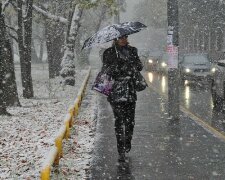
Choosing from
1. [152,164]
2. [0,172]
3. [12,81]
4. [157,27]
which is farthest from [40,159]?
[157,27]

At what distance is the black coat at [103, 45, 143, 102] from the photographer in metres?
8.97

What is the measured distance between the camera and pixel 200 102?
18.0 m

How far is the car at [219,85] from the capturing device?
14.9 m

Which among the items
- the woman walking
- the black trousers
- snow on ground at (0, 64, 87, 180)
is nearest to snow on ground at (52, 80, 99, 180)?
snow on ground at (0, 64, 87, 180)

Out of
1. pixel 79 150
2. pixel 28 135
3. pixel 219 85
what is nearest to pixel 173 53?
pixel 219 85

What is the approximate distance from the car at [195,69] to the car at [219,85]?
10.2 metres

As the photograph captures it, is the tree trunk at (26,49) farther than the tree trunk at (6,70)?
Yes

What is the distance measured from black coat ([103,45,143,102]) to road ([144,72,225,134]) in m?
3.43

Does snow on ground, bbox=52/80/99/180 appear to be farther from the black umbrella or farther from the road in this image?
the road

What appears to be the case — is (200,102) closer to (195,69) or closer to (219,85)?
(219,85)

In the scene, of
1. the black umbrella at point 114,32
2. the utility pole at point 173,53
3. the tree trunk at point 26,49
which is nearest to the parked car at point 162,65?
the tree trunk at point 26,49

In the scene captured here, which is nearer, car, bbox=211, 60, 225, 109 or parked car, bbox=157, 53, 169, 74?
car, bbox=211, 60, 225, 109

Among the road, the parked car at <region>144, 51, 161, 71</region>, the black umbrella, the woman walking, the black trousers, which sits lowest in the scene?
the parked car at <region>144, 51, 161, 71</region>

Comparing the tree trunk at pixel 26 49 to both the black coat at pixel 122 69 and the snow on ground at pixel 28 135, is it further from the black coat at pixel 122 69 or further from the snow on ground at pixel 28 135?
the black coat at pixel 122 69
